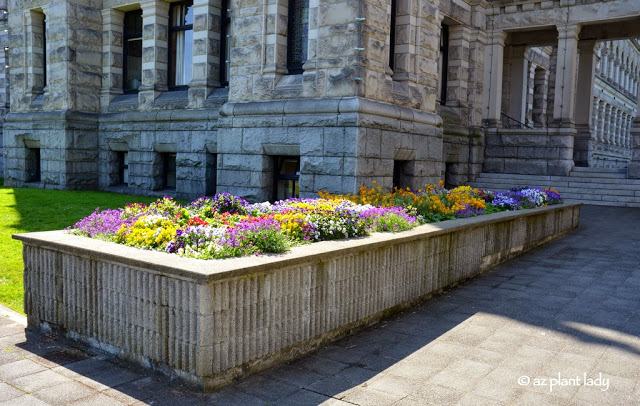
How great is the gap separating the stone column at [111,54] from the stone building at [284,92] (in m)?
0.05

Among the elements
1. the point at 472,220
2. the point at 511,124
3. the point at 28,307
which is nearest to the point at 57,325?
the point at 28,307

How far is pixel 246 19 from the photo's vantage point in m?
14.0

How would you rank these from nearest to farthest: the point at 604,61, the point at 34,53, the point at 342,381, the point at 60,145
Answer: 1. the point at 342,381
2. the point at 60,145
3. the point at 34,53
4. the point at 604,61

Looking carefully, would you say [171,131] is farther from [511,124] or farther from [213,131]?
[511,124]

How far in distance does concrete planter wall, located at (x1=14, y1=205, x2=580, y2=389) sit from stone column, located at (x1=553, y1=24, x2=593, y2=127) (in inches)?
661

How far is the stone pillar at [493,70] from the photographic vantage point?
22062 mm

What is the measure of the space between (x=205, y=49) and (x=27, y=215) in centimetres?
710

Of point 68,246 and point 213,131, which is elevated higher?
point 213,131

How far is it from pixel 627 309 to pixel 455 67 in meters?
14.2

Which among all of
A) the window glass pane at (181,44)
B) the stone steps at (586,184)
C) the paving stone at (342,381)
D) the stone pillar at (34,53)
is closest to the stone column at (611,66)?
the stone steps at (586,184)

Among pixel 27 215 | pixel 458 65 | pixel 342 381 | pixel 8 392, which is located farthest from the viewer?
pixel 458 65

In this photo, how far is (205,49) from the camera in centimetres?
1736

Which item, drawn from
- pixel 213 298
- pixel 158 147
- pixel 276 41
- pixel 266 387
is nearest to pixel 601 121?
pixel 158 147

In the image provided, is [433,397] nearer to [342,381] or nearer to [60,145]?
[342,381]
